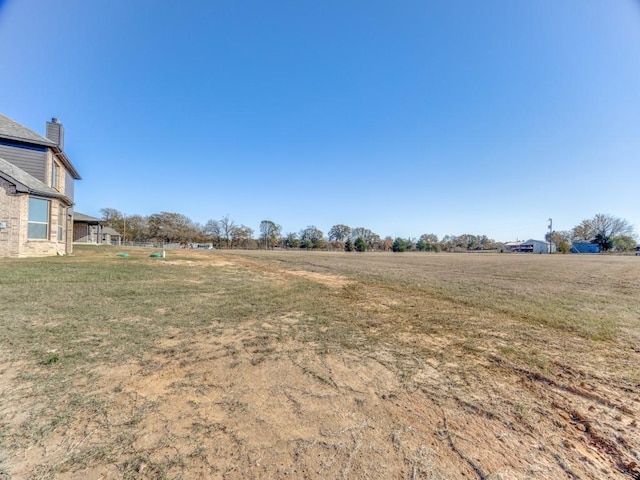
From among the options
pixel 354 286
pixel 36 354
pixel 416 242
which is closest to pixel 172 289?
pixel 36 354

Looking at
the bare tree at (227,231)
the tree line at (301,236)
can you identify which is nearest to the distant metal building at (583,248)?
the tree line at (301,236)

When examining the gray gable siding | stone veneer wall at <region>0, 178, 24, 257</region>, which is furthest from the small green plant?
the gray gable siding

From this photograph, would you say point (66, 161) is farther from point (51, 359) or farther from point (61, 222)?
point (51, 359)

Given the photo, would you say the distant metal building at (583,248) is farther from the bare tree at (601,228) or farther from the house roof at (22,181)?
the house roof at (22,181)

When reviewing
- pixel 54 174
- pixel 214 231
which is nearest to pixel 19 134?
pixel 54 174

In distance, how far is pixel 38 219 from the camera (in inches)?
502

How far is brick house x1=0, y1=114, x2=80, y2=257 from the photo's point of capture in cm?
1150

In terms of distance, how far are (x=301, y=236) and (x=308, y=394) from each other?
85.2 m

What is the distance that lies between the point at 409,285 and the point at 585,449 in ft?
25.0

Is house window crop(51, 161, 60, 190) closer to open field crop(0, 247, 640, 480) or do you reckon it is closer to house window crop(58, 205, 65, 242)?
house window crop(58, 205, 65, 242)

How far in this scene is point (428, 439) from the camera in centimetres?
204

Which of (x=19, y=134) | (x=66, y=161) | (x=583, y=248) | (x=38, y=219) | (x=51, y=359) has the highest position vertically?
(x=19, y=134)

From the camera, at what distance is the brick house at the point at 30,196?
1150 cm

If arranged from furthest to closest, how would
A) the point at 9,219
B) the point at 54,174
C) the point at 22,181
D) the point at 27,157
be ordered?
the point at 54,174 → the point at 27,157 → the point at 22,181 → the point at 9,219
